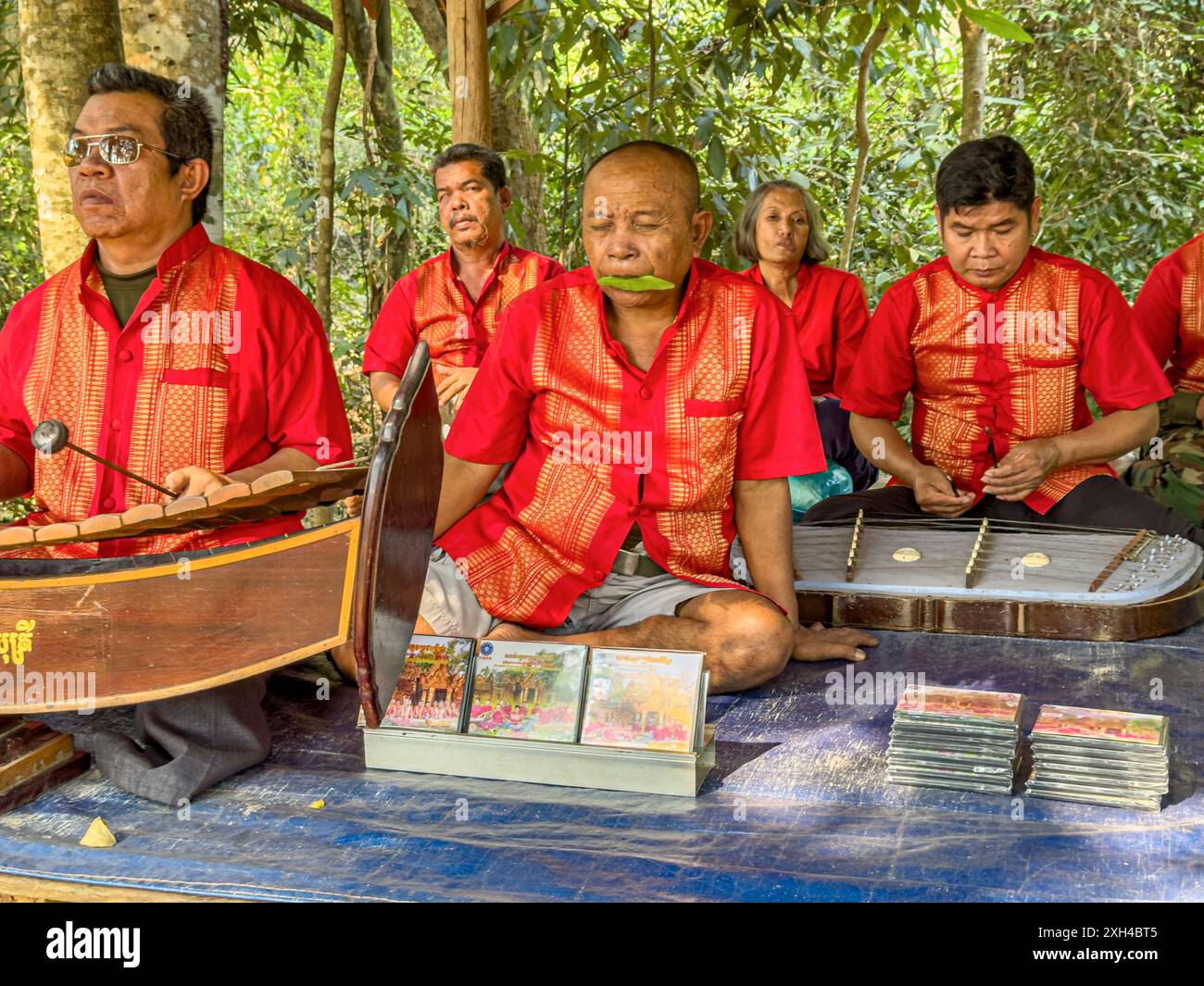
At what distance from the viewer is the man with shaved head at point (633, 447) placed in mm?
3295

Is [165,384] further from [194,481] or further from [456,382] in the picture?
[456,382]

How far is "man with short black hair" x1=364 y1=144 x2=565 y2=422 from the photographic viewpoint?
469 centimetres

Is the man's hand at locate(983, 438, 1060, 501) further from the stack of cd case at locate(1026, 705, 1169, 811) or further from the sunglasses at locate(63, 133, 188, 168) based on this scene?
the sunglasses at locate(63, 133, 188, 168)

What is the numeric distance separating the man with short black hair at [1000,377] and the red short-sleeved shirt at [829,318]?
876 millimetres

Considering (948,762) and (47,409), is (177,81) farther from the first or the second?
(948,762)

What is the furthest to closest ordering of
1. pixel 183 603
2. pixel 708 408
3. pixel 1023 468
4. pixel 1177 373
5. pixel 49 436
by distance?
pixel 1177 373, pixel 1023 468, pixel 708 408, pixel 183 603, pixel 49 436

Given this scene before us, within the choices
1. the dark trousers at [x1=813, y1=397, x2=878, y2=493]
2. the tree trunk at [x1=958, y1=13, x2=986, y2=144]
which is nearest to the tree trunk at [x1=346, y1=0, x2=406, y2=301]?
the dark trousers at [x1=813, y1=397, x2=878, y2=493]

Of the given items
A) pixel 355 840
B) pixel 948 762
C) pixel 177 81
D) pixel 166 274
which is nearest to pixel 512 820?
pixel 355 840

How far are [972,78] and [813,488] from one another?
3047 mm

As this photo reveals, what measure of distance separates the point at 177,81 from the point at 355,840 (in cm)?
241

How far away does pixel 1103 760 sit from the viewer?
2.55 meters

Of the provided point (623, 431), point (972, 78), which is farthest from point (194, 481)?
point (972, 78)

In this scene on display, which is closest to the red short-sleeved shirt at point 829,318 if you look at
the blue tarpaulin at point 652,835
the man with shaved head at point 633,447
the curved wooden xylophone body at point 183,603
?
the man with shaved head at point 633,447

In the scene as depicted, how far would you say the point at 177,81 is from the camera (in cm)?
372
